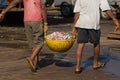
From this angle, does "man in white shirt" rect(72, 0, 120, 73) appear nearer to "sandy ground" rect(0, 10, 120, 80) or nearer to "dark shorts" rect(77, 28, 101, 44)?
"dark shorts" rect(77, 28, 101, 44)

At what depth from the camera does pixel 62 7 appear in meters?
27.9

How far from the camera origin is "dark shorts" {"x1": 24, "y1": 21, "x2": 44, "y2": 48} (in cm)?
874

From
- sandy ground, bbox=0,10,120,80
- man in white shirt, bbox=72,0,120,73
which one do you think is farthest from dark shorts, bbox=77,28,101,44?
sandy ground, bbox=0,10,120,80

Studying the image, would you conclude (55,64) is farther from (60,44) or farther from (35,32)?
(35,32)

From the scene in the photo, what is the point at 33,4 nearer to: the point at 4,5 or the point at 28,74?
the point at 28,74

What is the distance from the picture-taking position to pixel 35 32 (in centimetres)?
881

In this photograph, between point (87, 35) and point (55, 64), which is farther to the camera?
point (55, 64)

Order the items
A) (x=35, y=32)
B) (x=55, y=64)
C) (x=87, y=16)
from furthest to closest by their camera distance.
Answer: (x=55, y=64) < (x=35, y=32) < (x=87, y=16)

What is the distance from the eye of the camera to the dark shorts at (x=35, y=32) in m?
8.74

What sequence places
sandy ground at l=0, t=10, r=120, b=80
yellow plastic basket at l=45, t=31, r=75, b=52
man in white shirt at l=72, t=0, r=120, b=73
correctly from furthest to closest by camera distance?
yellow plastic basket at l=45, t=31, r=75, b=52 → man in white shirt at l=72, t=0, r=120, b=73 → sandy ground at l=0, t=10, r=120, b=80

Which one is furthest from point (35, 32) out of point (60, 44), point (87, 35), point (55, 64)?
point (55, 64)

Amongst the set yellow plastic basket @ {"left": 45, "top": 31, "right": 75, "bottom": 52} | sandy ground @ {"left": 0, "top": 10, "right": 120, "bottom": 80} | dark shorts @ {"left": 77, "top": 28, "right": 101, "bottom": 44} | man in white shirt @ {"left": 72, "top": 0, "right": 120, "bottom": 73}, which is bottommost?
sandy ground @ {"left": 0, "top": 10, "right": 120, "bottom": 80}

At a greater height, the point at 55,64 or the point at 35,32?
→ the point at 35,32

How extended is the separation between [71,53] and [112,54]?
1.08 metres
